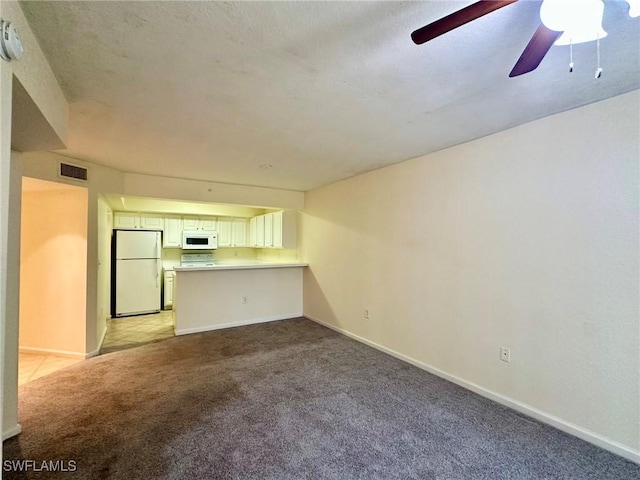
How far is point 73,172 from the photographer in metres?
3.28

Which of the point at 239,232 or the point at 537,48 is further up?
the point at 537,48

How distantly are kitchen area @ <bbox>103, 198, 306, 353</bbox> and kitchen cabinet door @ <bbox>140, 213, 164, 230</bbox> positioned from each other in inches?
0.7

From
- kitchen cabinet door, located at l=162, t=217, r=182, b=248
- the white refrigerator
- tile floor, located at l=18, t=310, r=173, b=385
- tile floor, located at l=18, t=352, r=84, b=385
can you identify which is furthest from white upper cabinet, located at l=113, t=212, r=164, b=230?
tile floor, located at l=18, t=352, r=84, b=385

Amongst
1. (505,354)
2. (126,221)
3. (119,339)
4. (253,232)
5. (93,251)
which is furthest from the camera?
(253,232)

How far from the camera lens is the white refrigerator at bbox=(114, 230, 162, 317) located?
214 inches

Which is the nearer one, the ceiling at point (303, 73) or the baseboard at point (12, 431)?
the ceiling at point (303, 73)

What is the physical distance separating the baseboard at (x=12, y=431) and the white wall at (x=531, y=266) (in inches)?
135

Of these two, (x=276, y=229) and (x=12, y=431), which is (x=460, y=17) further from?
(x=276, y=229)

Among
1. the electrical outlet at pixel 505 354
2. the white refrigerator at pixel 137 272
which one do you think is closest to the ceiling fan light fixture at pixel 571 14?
the electrical outlet at pixel 505 354

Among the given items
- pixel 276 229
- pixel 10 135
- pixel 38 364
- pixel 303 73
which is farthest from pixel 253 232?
pixel 10 135

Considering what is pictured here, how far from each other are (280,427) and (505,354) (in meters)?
1.98

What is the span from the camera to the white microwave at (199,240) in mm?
6074

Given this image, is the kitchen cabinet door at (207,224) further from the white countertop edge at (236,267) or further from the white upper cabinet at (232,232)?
the white countertop edge at (236,267)

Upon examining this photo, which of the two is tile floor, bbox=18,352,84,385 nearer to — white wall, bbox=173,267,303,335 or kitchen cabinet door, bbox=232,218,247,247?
white wall, bbox=173,267,303,335
